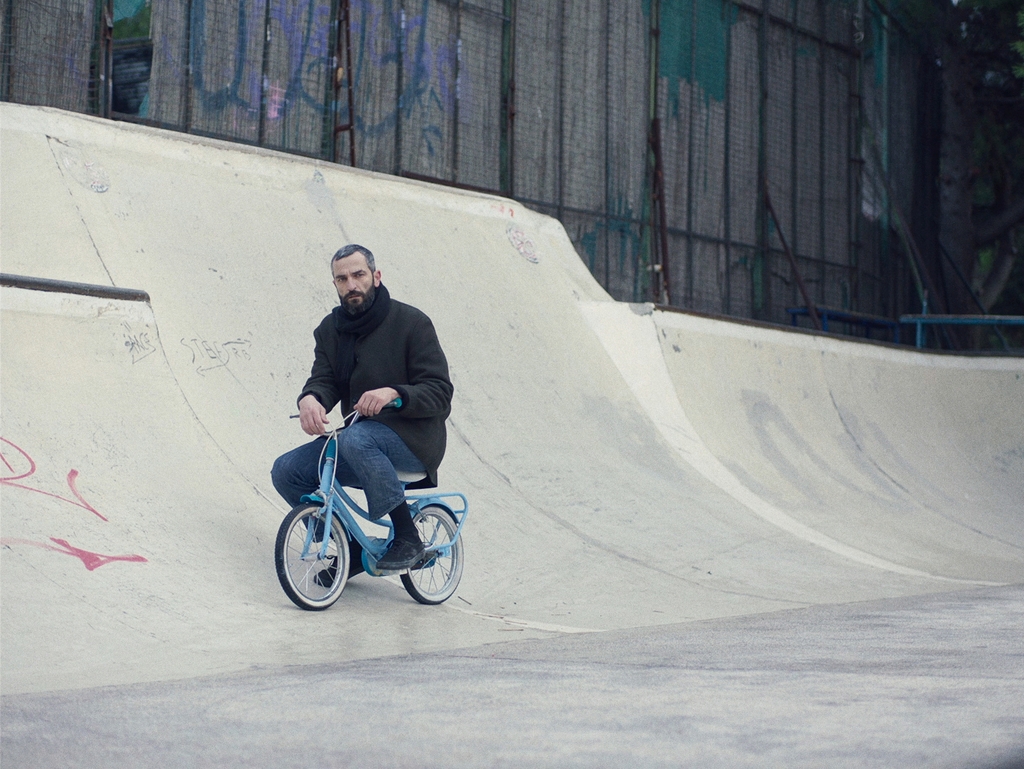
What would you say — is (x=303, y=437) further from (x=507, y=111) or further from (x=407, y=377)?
(x=507, y=111)

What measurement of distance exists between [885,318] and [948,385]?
4.32m

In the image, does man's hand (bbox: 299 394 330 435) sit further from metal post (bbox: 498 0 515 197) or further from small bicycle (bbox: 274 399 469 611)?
metal post (bbox: 498 0 515 197)

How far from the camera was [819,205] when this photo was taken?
54.5 feet

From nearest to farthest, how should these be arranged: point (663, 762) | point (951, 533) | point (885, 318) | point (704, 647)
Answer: point (663, 762)
point (704, 647)
point (951, 533)
point (885, 318)

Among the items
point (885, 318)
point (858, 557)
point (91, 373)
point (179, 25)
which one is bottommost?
point (858, 557)

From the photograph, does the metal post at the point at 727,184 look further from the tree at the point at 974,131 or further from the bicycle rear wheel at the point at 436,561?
the bicycle rear wheel at the point at 436,561

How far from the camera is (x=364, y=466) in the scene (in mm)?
4914

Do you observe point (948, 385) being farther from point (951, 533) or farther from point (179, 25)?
point (179, 25)

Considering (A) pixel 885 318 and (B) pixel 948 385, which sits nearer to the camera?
(B) pixel 948 385

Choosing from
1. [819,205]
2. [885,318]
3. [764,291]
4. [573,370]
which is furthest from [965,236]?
[573,370]

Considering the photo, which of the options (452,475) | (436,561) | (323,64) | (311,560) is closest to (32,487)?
(311,560)

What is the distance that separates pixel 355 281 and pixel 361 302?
10cm

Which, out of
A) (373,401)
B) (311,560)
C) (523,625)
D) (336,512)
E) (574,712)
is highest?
(373,401)

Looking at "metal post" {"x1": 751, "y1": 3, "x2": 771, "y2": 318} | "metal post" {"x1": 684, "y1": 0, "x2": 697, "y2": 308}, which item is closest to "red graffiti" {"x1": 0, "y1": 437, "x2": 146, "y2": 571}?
"metal post" {"x1": 684, "y1": 0, "x2": 697, "y2": 308}
